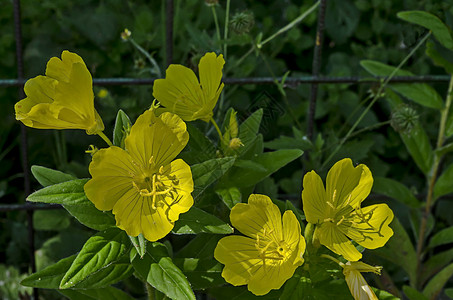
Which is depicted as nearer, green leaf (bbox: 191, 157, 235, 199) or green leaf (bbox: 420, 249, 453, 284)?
green leaf (bbox: 191, 157, 235, 199)

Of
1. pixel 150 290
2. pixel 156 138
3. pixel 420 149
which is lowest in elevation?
pixel 150 290

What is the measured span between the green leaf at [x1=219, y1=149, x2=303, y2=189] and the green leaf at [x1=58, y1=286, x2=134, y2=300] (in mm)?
308

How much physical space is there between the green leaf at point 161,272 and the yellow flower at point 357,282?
0.81ft

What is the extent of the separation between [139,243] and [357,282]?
0.35 meters

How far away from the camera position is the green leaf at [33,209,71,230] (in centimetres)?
169

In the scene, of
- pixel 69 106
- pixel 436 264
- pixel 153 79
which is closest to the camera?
pixel 69 106

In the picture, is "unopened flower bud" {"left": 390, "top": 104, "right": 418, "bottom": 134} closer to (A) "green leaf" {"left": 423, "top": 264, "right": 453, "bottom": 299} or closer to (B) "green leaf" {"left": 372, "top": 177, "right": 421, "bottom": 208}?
(B) "green leaf" {"left": 372, "top": 177, "right": 421, "bottom": 208}

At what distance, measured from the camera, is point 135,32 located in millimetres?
1813

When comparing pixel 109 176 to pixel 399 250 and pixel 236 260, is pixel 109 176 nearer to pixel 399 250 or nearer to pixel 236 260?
pixel 236 260

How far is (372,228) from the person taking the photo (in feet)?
3.62

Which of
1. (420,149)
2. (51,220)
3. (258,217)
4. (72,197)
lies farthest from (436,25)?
(51,220)

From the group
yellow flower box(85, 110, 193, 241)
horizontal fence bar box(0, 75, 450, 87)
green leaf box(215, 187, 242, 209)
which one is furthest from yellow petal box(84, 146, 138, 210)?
horizontal fence bar box(0, 75, 450, 87)

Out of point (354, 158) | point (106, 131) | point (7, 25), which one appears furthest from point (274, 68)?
point (7, 25)

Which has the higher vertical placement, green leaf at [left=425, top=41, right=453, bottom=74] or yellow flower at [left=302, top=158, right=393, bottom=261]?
green leaf at [left=425, top=41, right=453, bottom=74]
